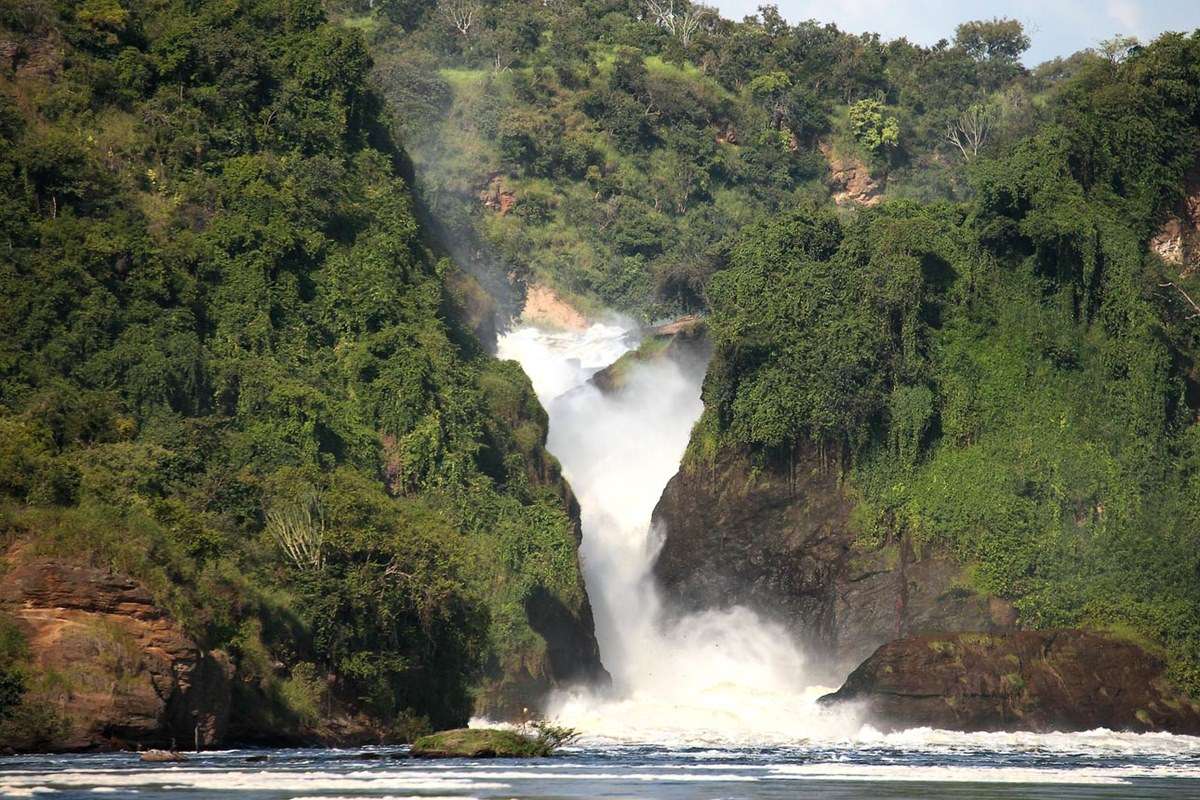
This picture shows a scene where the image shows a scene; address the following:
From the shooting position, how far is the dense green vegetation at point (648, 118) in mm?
162375

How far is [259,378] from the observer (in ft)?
337

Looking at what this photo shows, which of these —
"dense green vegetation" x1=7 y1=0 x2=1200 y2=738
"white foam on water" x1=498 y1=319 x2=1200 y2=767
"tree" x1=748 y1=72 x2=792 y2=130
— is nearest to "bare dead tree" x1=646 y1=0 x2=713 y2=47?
"tree" x1=748 y1=72 x2=792 y2=130

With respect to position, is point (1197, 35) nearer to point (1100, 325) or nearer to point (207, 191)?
point (1100, 325)

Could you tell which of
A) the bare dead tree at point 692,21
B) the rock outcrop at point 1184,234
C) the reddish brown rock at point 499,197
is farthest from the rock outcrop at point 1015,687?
the bare dead tree at point 692,21

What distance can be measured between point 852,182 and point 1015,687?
86.0 m

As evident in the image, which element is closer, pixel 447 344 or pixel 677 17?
pixel 447 344

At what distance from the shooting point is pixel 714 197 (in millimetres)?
170250

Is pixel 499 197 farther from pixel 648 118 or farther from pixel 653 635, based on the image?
pixel 653 635

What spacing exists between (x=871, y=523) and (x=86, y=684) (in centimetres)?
5594

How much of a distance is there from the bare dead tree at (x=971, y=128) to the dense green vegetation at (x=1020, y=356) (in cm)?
5705

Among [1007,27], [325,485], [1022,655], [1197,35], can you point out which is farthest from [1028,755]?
[1007,27]

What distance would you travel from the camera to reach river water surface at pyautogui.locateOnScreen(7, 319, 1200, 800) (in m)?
58.3

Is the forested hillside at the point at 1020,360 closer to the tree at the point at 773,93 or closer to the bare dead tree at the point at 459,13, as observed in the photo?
the tree at the point at 773,93

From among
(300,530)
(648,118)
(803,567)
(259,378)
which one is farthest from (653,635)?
(648,118)
